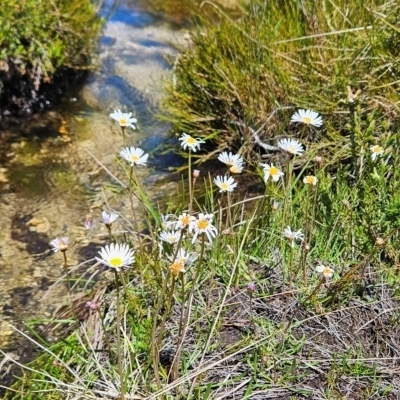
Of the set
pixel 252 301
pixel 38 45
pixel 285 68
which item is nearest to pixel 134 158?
pixel 252 301

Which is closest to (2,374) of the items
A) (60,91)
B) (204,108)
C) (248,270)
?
(248,270)

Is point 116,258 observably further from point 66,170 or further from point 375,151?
point 66,170

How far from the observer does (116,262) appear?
1.72 meters

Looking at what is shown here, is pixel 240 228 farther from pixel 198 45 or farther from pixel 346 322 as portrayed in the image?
pixel 198 45

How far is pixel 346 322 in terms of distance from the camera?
232 centimetres

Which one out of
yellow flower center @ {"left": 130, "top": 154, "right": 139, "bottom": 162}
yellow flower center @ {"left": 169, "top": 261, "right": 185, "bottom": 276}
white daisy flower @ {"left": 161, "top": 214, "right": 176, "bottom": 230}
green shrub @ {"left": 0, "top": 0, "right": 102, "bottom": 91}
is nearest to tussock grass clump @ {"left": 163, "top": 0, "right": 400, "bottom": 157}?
green shrub @ {"left": 0, "top": 0, "right": 102, "bottom": 91}

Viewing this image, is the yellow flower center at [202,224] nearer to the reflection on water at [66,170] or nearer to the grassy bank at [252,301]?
the grassy bank at [252,301]

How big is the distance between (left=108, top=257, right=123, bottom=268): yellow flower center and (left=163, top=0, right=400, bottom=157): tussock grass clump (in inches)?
80.0

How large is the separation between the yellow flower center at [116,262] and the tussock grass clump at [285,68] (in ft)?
6.67

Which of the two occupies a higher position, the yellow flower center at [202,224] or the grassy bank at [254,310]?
the yellow flower center at [202,224]

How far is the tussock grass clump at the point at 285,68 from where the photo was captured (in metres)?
3.67

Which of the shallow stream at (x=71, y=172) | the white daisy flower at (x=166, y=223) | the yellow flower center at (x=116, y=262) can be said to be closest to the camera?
the yellow flower center at (x=116, y=262)

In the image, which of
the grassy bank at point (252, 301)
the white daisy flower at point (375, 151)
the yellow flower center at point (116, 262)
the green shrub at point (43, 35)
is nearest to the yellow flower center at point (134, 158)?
the grassy bank at point (252, 301)

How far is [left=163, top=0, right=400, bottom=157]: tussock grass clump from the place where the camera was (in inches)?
145
